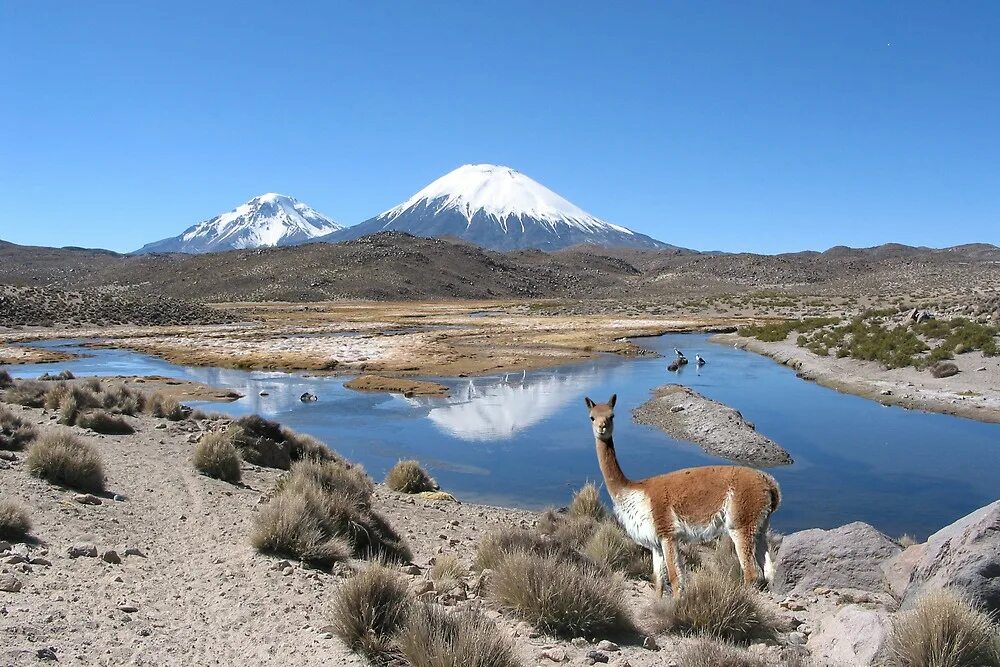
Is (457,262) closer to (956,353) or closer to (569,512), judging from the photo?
(956,353)

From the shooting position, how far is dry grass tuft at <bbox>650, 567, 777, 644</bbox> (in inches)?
201

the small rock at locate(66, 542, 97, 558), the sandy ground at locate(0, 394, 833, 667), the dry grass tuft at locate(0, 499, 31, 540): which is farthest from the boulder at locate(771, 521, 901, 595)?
the dry grass tuft at locate(0, 499, 31, 540)

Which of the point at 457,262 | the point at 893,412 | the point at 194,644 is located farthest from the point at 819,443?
the point at 457,262

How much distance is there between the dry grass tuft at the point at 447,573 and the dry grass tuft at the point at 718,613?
170cm

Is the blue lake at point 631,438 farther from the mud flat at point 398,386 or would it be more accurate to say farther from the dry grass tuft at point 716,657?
the dry grass tuft at point 716,657

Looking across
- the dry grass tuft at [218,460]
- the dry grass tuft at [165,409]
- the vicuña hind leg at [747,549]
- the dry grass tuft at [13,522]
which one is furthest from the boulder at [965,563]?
the dry grass tuft at [165,409]

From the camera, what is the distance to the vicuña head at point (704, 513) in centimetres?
552

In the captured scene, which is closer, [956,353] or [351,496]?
[351,496]

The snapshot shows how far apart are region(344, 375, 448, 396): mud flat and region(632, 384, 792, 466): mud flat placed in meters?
7.15

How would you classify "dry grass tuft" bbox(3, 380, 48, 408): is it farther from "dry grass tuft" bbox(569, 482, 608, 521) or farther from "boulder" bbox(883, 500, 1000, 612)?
"boulder" bbox(883, 500, 1000, 612)

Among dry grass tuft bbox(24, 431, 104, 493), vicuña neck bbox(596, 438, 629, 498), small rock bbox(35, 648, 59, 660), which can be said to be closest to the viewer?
small rock bbox(35, 648, 59, 660)

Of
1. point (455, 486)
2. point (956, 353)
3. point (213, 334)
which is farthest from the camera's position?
point (213, 334)

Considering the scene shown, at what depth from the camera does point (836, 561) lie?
22.5 ft

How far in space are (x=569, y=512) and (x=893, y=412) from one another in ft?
44.0
